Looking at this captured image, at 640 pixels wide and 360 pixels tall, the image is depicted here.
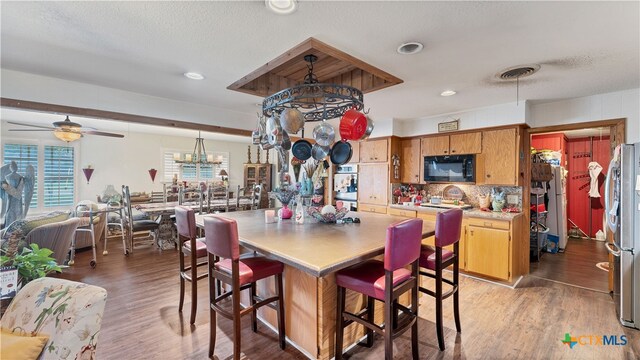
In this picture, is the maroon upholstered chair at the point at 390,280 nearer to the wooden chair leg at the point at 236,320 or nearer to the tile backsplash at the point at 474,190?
the wooden chair leg at the point at 236,320

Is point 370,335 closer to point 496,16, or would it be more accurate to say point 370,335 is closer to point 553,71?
point 496,16

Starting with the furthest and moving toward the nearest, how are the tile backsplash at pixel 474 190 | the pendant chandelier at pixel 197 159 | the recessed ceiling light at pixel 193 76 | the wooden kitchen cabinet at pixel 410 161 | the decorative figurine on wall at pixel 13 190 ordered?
the pendant chandelier at pixel 197 159 → the wooden kitchen cabinet at pixel 410 161 → the tile backsplash at pixel 474 190 → the decorative figurine on wall at pixel 13 190 → the recessed ceiling light at pixel 193 76

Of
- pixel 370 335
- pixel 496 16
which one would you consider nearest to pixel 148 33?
pixel 496 16

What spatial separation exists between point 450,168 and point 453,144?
369mm

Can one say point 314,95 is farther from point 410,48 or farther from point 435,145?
point 435,145

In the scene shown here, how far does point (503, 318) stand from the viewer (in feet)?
8.52

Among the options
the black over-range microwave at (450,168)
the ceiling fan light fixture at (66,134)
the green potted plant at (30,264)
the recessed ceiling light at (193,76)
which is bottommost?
the green potted plant at (30,264)

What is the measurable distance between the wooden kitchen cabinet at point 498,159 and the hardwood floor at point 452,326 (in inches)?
53.9

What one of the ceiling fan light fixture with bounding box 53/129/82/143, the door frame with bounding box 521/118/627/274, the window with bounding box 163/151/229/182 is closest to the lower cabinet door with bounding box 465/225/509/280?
the door frame with bounding box 521/118/627/274

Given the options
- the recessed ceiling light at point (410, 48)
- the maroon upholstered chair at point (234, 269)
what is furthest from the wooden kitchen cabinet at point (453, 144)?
the maroon upholstered chair at point (234, 269)

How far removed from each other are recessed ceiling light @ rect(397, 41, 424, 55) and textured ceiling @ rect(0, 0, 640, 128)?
0.05 metres

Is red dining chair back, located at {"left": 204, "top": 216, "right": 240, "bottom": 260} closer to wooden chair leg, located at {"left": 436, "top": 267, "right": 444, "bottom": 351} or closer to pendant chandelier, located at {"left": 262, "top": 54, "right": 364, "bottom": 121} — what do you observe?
pendant chandelier, located at {"left": 262, "top": 54, "right": 364, "bottom": 121}

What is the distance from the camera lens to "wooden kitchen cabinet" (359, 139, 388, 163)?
471cm

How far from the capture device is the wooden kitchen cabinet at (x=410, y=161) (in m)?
4.60
